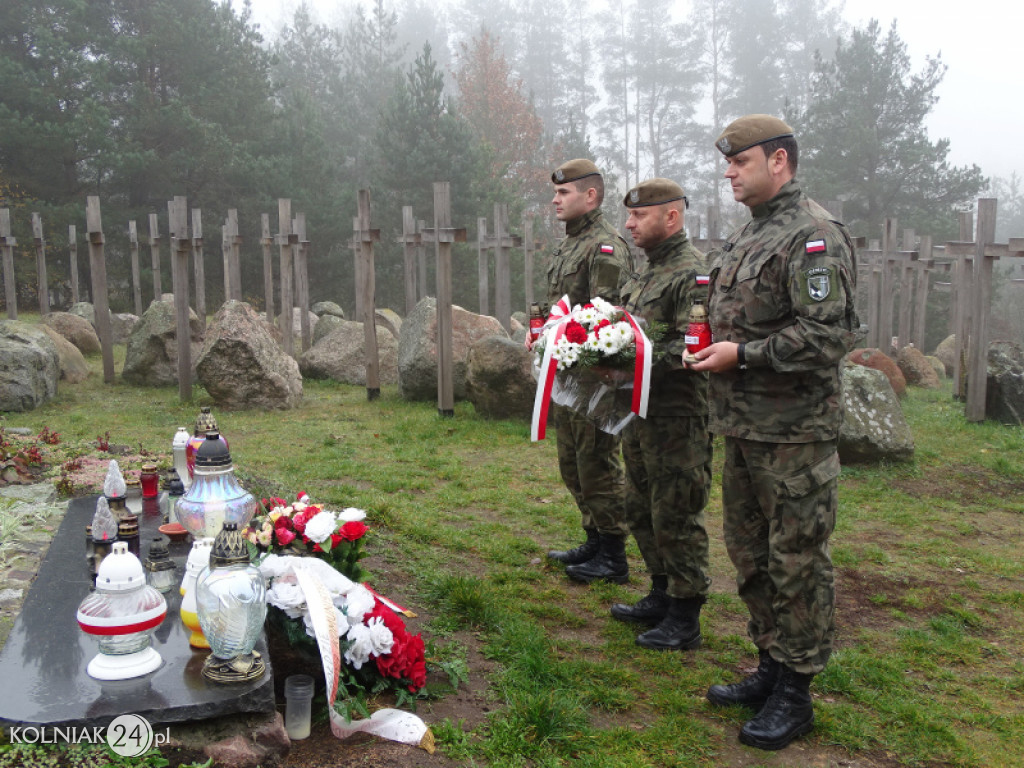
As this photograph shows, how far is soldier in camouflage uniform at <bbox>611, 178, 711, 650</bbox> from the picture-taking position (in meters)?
4.23

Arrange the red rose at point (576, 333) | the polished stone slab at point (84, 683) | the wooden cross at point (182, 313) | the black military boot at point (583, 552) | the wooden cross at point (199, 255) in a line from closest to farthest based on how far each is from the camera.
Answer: the polished stone slab at point (84, 683) → the red rose at point (576, 333) → the black military boot at point (583, 552) → the wooden cross at point (182, 313) → the wooden cross at point (199, 255)

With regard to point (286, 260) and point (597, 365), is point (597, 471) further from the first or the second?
point (286, 260)

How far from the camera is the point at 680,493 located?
4.23 m

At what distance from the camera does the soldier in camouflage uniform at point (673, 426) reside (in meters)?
4.23

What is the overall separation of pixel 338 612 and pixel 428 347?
8.37m

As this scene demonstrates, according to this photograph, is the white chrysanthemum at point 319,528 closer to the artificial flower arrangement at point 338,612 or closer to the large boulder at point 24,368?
the artificial flower arrangement at point 338,612

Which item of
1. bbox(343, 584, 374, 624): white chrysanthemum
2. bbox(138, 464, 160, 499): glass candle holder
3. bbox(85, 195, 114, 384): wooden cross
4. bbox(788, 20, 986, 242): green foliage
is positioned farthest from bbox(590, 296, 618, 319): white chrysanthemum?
bbox(788, 20, 986, 242): green foliage

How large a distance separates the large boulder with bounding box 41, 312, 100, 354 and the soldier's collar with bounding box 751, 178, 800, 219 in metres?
17.8

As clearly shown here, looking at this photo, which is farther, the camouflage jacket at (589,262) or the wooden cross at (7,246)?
the wooden cross at (7,246)

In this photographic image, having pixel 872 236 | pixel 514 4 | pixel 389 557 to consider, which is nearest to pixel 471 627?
pixel 389 557

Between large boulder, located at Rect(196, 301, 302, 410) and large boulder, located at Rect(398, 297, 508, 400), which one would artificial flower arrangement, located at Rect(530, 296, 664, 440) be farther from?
large boulder, located at Rect(196, 301, 302, 410)

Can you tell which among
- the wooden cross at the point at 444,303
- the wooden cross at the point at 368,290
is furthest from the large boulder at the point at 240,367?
the wooden cross at the point at 444,303

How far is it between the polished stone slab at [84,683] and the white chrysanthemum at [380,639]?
1.38ft

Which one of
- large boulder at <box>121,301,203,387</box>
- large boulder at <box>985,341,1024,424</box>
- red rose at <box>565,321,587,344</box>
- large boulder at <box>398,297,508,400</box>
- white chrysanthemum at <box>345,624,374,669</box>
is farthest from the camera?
large boulder at <box>121,301,203,387</box>
